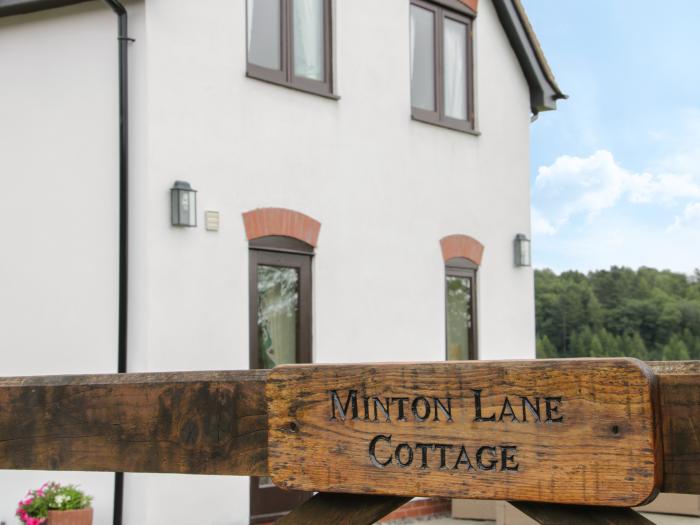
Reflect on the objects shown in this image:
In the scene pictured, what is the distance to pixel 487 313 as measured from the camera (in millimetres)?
11992

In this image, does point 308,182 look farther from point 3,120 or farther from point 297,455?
point 297,455

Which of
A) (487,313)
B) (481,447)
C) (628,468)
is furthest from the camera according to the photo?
(487,313)

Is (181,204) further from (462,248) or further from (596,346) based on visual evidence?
(596,346)

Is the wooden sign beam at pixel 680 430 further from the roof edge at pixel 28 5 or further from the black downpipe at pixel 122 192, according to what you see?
the roof edge at pixel 28 5

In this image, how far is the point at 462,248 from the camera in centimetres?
1155

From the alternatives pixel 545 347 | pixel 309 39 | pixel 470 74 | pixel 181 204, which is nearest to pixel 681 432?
pixel 181 204

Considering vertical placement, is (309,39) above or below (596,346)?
above

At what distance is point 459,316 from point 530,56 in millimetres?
3423

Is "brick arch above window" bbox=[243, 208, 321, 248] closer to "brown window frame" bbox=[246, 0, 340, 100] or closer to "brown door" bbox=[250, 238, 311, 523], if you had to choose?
"brown door" bbox=[250, 238, 311, 523]

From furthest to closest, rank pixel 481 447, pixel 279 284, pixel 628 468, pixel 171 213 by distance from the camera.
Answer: pixel 279 284
pixel 171 213
pixel 481 447
pixel 628 468

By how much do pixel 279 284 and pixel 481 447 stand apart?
24.9ft

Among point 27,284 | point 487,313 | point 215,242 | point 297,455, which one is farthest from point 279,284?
point 297,455

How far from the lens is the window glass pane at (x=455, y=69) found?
1182 cm

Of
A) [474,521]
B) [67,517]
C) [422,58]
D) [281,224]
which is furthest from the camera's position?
[422,58]
